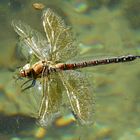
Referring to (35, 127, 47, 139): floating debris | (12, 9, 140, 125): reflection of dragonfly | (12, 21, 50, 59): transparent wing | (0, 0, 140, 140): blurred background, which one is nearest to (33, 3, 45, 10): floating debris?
(0, 0, 140, 140): blurred background

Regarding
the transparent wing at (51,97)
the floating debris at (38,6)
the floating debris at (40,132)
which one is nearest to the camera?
the transparent wing at (51,97)

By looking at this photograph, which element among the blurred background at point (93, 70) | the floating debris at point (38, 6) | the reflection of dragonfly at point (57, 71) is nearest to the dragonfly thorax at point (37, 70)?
the reflection of dragonfly at point (57, 71)

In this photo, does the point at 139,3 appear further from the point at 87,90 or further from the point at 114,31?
the point at 87,90

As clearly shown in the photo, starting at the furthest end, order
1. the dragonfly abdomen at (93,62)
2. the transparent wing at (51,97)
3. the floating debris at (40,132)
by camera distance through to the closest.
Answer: the floating debris at (40,132), the dragonfly abdomen at (93,62), the transparent wing at (51,97)

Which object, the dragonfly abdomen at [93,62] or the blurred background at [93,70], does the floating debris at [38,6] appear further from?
the dragonfly abdomen at [93,62]

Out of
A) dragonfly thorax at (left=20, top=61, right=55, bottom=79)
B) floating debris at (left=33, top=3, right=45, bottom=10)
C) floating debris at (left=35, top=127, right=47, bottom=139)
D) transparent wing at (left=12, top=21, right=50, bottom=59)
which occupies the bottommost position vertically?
floating debris at (left=35, top=127, right=47, bottom=139)

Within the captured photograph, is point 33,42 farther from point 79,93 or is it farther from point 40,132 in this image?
point 40,132

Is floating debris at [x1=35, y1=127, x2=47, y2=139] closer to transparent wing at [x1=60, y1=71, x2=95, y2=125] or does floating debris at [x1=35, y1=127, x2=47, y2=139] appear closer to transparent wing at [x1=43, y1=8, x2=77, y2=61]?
transparent wing at [x1=60, y1=71, x2=95, y2=125]

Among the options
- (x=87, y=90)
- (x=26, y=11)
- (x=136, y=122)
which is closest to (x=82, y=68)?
(x=87, y=90)

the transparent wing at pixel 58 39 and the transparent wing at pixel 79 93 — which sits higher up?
the transparent wing at pixel 58 39
